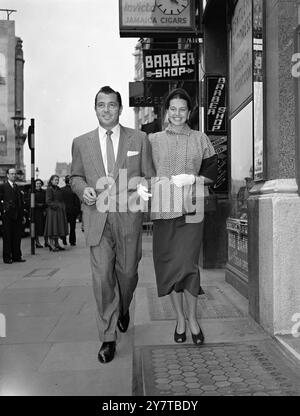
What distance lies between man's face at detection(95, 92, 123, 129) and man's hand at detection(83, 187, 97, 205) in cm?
56

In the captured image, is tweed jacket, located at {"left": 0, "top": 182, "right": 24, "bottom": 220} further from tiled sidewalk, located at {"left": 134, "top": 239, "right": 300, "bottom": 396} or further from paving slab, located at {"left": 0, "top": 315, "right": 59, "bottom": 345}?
tiled sidewalk, located at {"left": 134, "top": 239, "right": 300, "bottom": 396}

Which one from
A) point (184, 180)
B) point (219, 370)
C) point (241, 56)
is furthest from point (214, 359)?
point (241, 56)

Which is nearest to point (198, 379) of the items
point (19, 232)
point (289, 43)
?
point (289, 43)

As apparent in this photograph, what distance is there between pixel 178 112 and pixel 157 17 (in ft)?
14.8

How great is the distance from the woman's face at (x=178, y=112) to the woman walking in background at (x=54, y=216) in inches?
340

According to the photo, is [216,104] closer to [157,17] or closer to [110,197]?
[157,17]

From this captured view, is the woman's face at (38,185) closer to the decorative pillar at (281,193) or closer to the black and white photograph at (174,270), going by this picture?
the black and white photograph at (174,270)

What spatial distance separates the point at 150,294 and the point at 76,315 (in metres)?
1.13

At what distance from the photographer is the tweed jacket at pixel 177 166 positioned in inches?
145

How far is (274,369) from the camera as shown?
3176 mm

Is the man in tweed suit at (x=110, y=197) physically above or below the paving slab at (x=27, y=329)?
above

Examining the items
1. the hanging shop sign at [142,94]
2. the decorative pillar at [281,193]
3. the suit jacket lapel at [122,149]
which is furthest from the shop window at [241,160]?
the hanging shop sign at [142,94]

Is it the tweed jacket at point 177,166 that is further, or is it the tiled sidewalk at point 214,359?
the tweed jacket at point 177,166

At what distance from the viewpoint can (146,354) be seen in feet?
11.8
